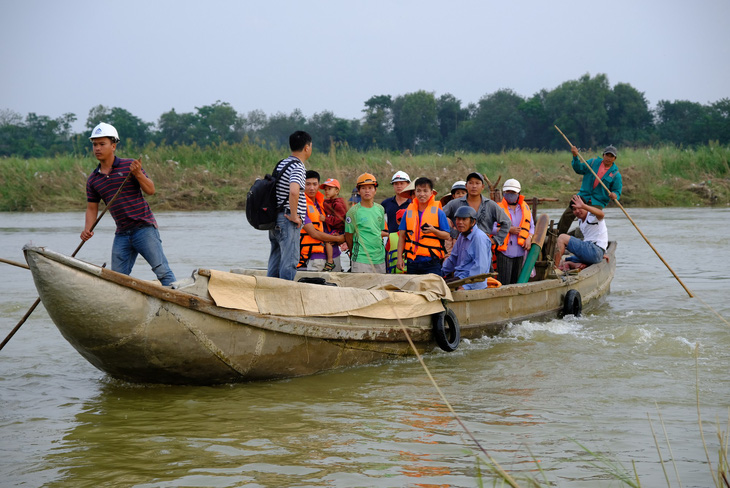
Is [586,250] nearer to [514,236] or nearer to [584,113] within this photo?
[514,236]

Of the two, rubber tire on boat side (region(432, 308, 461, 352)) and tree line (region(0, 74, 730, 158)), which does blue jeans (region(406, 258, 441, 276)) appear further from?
tree line (region(0, 74, 730, 158))

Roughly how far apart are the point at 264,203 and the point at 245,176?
2033 cm

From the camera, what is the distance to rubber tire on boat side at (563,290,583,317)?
855 centimetres

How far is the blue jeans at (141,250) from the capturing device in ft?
20.3

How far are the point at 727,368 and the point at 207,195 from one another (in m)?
21.5

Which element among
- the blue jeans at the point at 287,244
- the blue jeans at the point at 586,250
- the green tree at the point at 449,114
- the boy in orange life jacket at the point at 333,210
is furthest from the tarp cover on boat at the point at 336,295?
the green tree at the point at 449,114

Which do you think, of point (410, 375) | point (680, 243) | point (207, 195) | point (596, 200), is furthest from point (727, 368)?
point (207, 195)

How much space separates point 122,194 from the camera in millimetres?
6129

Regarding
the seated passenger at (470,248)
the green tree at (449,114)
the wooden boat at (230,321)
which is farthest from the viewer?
the green tree at (449,114)

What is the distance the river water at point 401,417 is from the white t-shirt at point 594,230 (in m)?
1.14

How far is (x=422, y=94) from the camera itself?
5428cm

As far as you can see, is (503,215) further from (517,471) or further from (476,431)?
(517,471)

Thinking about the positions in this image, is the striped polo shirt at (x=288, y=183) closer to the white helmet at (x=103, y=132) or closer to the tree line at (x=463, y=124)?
the white helmet at (x=103, y=132)

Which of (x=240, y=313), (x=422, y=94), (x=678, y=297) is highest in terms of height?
(x=422, y=94)
